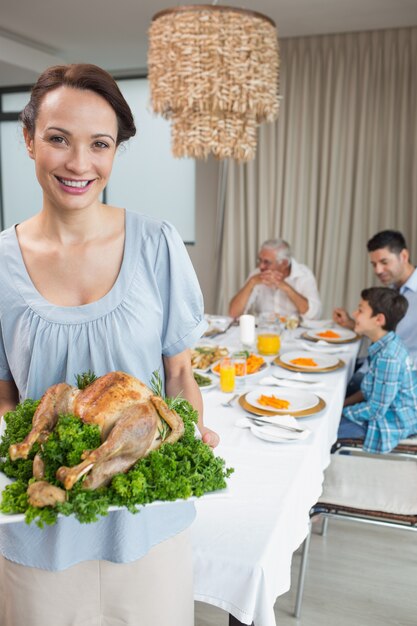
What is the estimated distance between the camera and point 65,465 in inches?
35.4

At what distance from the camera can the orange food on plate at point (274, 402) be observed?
2.07 m

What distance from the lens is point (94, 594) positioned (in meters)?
1.01

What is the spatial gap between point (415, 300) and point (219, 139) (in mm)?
1323

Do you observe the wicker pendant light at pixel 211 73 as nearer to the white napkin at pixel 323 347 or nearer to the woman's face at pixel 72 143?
Result: the white napkin at pixel 323 347

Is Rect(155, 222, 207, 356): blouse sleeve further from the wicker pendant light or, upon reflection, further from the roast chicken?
the wicker pendant light

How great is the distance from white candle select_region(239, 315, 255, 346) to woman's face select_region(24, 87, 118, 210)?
187 cm

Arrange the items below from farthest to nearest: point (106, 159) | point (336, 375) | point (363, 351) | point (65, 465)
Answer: point (363, 351) < point (336, 375) < point (106, 159) < point (65, 465)

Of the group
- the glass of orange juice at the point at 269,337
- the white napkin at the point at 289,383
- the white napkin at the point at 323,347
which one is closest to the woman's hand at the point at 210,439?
the white napkin at the point at 289,383

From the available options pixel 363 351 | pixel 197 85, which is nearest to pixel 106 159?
pixel 197 85

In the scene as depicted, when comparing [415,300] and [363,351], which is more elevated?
[415,300]

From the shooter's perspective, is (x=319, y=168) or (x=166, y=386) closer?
(x=166, y=386)

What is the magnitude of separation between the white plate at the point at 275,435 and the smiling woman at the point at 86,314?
2.08 feet

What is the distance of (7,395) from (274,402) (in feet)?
3.55

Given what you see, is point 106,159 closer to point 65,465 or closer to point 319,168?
point 65,465
